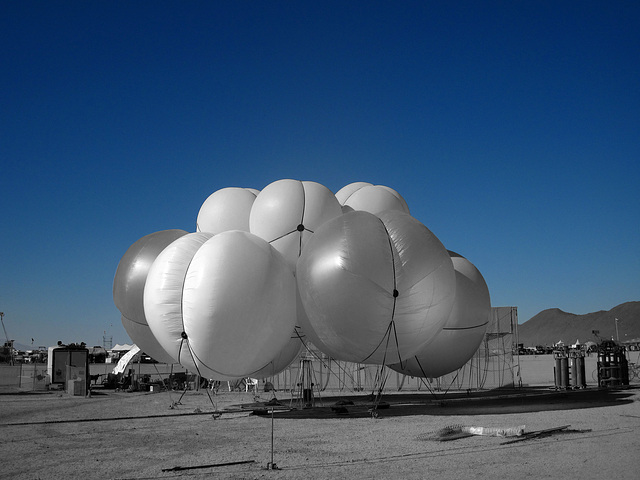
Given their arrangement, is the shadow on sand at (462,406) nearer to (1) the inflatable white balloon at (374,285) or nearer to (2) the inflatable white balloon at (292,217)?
(1) the inflatable white balloon at (374,285)

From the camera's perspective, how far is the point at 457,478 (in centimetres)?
822

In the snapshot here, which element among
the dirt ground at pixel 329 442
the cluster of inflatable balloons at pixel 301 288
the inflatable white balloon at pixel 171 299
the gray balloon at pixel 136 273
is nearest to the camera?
the dirt ground at pixel 329 442

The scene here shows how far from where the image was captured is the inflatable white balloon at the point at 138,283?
17.1 m

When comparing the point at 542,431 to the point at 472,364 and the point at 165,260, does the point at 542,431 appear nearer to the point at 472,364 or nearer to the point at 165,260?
the point at 165,260

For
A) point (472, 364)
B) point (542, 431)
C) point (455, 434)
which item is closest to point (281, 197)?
point (455, 434)

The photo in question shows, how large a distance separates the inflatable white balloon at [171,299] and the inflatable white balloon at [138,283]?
2.25 m

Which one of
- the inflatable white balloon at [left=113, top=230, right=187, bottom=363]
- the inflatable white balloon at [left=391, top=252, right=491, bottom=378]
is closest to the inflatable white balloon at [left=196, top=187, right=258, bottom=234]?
the inflatable white balloon at [left=113, top=230, right=187, bottom=363]

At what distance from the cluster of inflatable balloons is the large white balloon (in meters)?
0.02

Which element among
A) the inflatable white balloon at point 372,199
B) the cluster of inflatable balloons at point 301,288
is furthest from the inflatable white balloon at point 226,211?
the inflatable white balloon at point 372,199

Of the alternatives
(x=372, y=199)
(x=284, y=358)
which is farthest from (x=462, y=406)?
(x=372, y=199)

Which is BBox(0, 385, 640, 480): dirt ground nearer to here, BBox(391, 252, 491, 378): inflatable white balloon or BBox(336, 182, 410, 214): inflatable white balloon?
BBox(391, 252, 491, 378): inflatable white balloon

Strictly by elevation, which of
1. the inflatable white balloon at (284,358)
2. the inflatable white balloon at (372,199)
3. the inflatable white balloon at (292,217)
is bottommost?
the inflatable white balloon at (284,358)

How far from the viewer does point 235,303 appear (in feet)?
42.7

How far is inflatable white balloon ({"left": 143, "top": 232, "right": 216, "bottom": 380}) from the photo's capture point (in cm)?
1416
